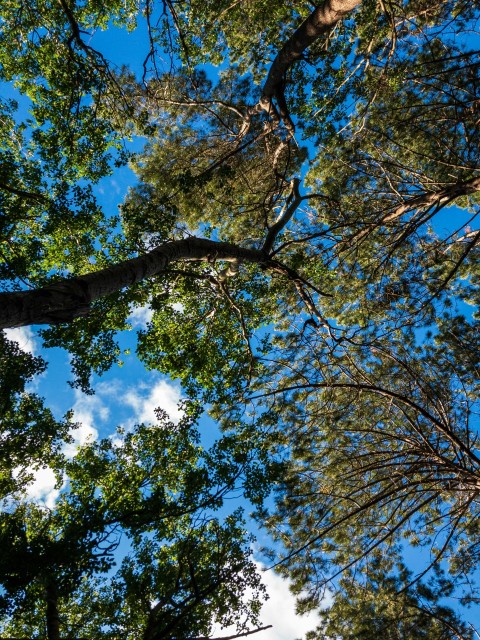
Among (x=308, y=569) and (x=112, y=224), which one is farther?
(x=112, y=224)

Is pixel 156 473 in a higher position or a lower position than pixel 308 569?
higher

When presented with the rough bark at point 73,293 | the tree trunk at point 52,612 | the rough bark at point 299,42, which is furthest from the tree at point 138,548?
the rough bark at point 299,42

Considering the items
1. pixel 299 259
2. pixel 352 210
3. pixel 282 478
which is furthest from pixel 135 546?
pixel 352 210

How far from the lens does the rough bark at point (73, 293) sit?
3.22 m

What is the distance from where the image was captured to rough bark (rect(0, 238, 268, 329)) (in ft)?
10.6

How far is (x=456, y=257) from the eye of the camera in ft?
30.4

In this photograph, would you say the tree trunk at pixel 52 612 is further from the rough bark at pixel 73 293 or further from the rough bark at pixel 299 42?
the rough bark at pixel 299 42

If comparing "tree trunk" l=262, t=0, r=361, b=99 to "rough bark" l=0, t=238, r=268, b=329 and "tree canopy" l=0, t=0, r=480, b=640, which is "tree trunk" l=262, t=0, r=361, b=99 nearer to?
"tree canopy" l=0, t=0, r=480, b=640

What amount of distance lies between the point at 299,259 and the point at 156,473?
5.19 m

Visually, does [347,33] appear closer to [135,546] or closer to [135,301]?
[135,301]

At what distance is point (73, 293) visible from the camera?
3732 mm

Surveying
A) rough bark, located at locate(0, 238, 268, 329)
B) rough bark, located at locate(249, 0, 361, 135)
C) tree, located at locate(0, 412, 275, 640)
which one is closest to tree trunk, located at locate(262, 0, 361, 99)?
rough bark, located at locate(249, 0, 361, 135)

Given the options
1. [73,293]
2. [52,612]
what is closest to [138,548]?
[52,612]

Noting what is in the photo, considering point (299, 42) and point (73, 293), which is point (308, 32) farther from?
point (73, 293)
